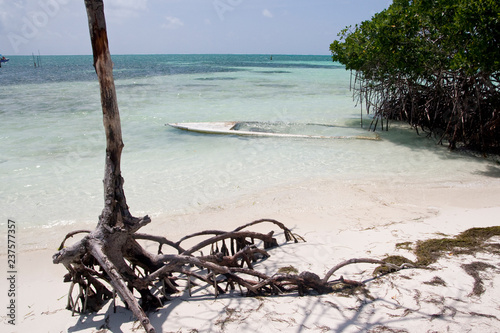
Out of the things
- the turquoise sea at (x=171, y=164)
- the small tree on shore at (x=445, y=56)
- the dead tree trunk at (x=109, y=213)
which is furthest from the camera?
the small tree on shore at (x=445, y=56)

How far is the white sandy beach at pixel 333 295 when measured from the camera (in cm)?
198

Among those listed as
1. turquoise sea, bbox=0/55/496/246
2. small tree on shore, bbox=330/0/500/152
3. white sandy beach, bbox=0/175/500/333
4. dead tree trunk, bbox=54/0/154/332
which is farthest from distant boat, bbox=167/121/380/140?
dead tree trunk, bbox=54/0/154/332

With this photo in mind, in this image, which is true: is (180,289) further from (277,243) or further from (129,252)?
(277,243)

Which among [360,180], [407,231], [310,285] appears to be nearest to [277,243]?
[310,285]

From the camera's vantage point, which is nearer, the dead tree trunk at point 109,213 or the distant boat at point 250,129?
the dead tree trunk at point 109,213

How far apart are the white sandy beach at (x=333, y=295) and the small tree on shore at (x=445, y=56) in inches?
95.0

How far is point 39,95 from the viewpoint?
54.8ft

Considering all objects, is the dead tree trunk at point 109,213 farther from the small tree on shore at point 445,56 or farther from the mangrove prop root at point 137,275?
the small tree on shore at point 445,56

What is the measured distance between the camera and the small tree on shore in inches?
205

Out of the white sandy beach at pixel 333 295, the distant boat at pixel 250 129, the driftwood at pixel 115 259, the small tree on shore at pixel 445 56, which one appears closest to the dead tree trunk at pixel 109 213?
the driftwood at pixel 115 259

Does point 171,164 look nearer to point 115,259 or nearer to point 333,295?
point 115,259

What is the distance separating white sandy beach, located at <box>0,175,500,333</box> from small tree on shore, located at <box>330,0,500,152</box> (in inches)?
95.0

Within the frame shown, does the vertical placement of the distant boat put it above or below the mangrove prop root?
→ above

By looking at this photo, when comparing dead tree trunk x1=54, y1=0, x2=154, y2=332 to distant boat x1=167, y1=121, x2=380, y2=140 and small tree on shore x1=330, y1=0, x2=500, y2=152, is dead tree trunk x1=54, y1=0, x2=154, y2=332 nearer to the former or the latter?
small tree on shore x1=330, y1=0, x2=500, y2=152
